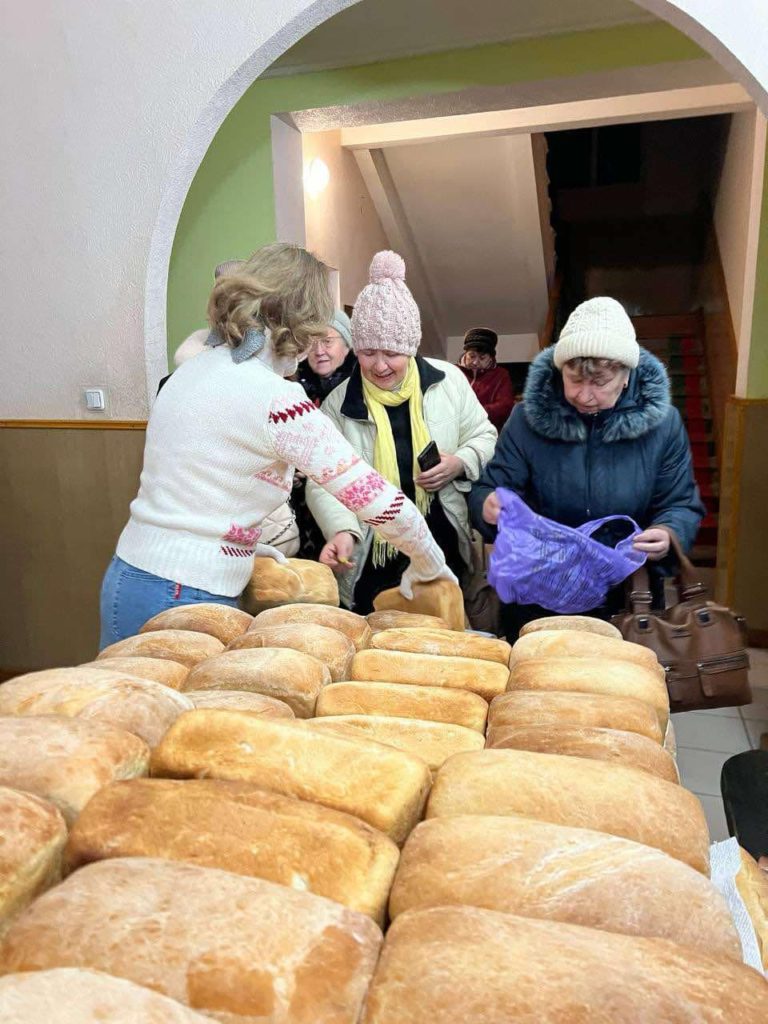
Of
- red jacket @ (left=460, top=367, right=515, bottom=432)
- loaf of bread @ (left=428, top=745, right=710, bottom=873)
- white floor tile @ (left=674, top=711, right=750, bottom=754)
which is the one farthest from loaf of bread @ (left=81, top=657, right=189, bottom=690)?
red jacket @ (left=460, top=367, right=515, bottom=432)

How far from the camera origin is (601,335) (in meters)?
1.74

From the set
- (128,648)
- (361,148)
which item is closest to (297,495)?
(128,648)

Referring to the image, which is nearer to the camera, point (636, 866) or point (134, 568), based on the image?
point (636, 866)

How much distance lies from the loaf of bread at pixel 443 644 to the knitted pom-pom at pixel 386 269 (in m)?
1.35

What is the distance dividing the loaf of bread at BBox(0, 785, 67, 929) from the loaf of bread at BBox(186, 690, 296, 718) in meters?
0.22

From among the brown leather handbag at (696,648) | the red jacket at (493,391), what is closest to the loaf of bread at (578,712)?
the brown leather handbag at (696,648)

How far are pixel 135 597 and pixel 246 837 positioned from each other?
107 centimetres

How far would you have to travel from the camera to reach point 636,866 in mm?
551

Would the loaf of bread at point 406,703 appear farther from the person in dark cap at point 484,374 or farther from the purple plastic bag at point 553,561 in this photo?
the person in dark cap at point 484,374

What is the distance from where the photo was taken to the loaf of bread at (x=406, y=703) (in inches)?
31.9

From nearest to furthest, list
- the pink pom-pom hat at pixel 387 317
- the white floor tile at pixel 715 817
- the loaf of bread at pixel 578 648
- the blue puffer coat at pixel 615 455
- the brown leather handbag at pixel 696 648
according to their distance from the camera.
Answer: the loaf of bread at pixel 578 648 < the brown leather handbag at pixel 696 648 < the blue puffer coat at pixel 615 455 < the pink pom-pom hat at pixel 387 317 < the white floor tile at pixel 715 817

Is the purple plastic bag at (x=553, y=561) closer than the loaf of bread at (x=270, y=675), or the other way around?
the loaf of bread at (x=270, y=675)

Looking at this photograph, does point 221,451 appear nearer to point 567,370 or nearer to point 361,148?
point 567,370

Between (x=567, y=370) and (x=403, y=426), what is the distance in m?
0.58
